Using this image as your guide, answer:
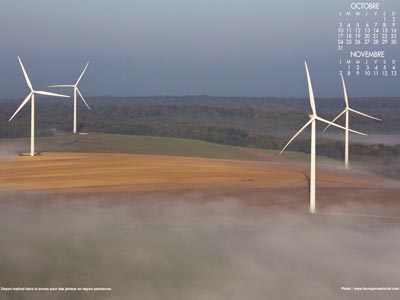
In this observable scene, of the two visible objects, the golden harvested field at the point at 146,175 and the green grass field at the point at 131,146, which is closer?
the golden harvested field at the point at 146,175

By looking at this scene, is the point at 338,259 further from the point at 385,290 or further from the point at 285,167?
the point at 285,167

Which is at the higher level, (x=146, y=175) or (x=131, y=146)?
(x=146, y=175)

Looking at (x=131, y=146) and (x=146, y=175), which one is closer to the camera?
(x=146, y=175)

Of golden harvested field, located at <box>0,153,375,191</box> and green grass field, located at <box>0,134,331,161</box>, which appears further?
green grass field, located at <box>0,134,331,161</box>
